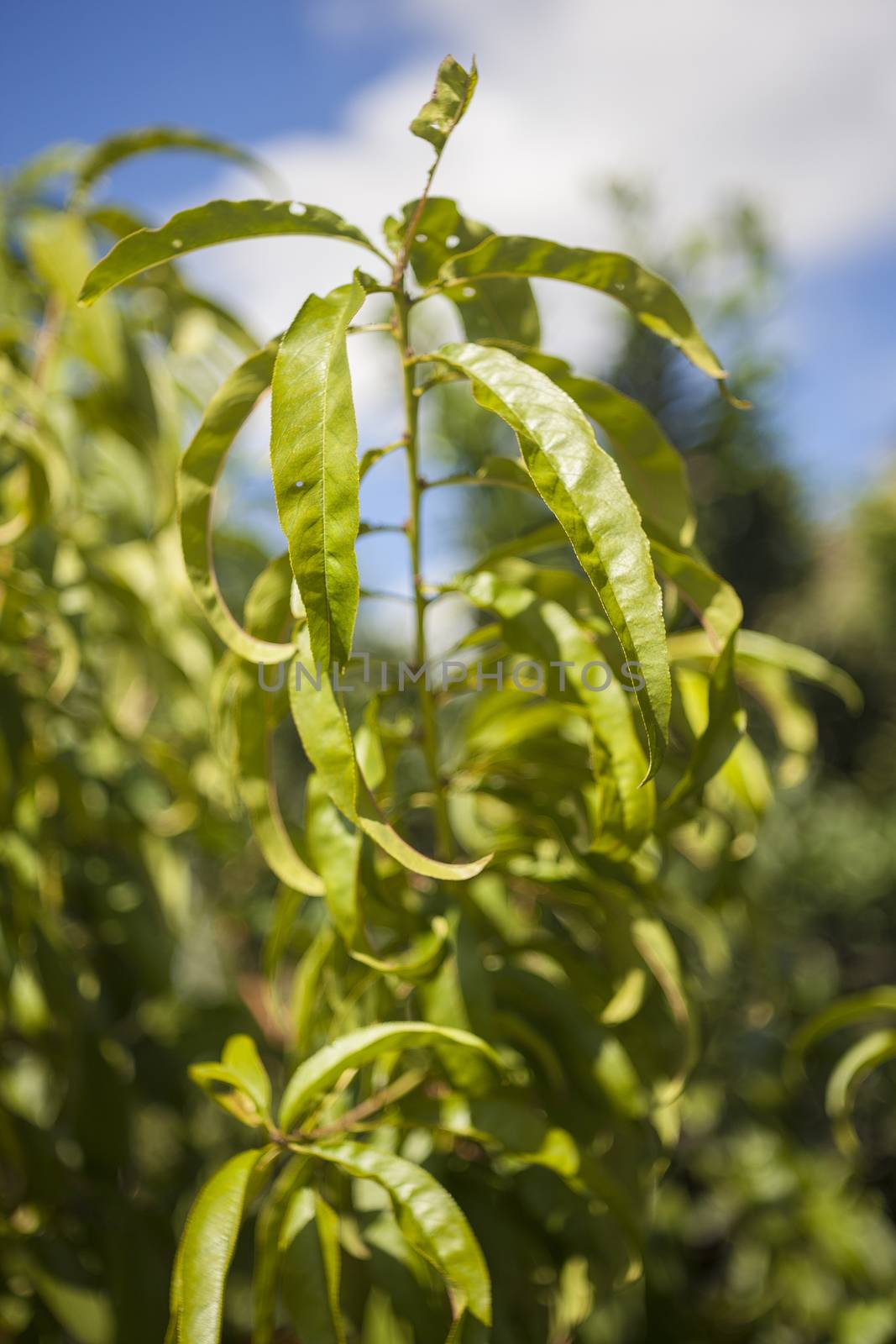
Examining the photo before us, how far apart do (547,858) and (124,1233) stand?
1.67ft

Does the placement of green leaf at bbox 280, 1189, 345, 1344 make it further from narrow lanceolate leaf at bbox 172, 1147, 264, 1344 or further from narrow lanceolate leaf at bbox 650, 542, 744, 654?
narrow lanceolate leaf at bbox 650, 542, 744, 654

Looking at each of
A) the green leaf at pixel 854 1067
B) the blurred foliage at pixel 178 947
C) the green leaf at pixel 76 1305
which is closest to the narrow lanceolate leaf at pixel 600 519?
the blurred foliage at pixel 178 947

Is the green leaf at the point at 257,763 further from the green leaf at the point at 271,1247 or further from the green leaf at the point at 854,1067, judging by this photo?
the green leaf at the point at 854,1067

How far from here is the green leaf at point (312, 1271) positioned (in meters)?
0.55

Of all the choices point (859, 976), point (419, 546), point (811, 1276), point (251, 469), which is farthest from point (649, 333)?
point (419, 546)

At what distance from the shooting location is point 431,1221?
1.71ft

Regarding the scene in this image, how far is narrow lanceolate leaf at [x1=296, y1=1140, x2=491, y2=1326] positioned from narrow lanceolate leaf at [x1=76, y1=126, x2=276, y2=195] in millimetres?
772

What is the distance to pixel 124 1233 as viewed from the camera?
0.86m

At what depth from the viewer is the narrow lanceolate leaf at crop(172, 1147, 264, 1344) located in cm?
48

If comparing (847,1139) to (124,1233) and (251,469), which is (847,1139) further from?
(251,469)

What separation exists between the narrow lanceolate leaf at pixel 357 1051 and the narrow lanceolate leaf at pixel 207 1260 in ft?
0.15

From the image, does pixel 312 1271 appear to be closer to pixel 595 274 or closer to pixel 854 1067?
pixel 854 1067

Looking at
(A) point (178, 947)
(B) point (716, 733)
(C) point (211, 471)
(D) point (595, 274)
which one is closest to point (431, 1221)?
(B) point (716, 733)

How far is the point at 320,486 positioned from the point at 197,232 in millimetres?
186
